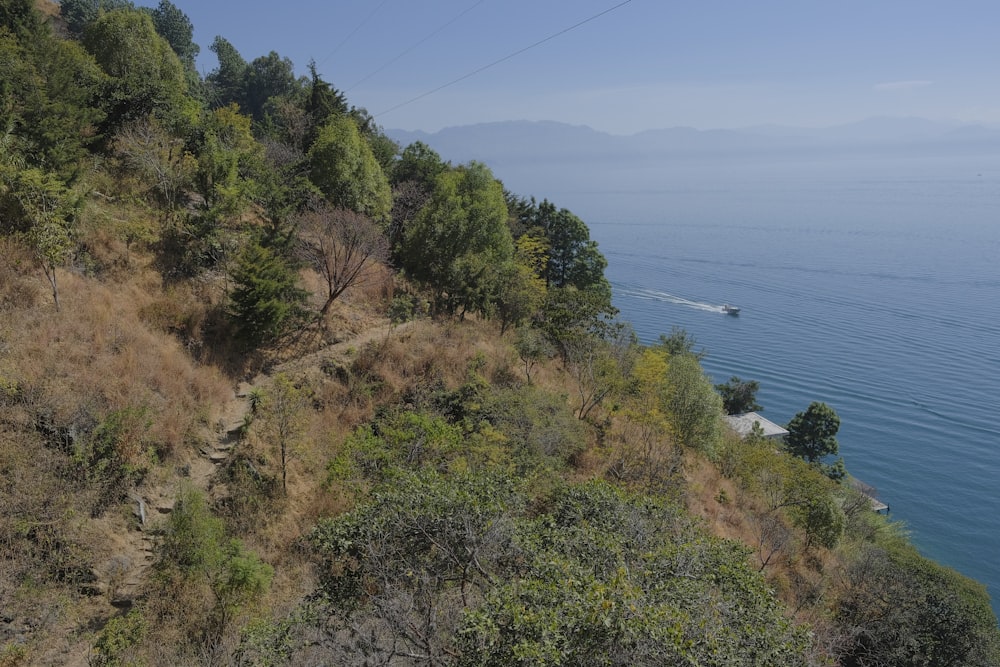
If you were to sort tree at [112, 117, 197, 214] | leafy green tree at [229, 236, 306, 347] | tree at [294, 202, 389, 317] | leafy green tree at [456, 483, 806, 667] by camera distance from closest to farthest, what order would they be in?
1. leafy green tree at [456, 483, 806, 667]
2. leafy green tree at [229, 236, 306, 347]
3. tree at [112, 117, 197, 214]
4. tree at [294, 202, 389, 317]

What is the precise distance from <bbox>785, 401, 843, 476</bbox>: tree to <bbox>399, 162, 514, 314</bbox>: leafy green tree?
32594mm

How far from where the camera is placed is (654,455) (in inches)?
848

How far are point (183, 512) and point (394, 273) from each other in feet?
52.2

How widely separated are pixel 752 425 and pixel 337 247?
3929cm

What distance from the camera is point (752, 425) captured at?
45.3 m

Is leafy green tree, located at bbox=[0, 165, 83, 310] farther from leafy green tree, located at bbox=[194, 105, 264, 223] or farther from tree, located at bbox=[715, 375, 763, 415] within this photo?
tree, located at bbox=[715, 375, 763, 415]

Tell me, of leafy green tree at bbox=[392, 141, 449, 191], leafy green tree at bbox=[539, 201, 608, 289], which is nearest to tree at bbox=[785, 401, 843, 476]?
leafy green tree at bbox=[539, 201, 608, 289]

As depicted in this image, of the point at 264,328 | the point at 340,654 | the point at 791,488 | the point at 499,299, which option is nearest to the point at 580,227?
the point at 499,299

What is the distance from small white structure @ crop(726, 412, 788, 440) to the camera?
4483 cm

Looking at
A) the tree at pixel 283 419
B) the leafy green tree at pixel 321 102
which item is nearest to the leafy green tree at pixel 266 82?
the leafy green tree at pixel 321 102

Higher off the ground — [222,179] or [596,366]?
[222,179]

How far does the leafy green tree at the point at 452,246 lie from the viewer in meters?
24.6

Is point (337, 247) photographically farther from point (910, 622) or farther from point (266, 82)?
point (266, 82)

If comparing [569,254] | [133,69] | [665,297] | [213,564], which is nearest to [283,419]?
[213,564]
